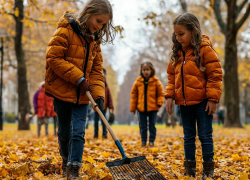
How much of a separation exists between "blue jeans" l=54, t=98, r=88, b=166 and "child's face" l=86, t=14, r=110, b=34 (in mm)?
765

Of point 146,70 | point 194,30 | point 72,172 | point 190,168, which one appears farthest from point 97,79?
point 146,70

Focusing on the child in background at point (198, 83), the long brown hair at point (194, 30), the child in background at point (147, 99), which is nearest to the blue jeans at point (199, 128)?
the child in background at point (198, 83)

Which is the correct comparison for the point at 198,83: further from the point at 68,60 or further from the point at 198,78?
the point at 68,60

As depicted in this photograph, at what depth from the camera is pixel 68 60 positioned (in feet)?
8.95

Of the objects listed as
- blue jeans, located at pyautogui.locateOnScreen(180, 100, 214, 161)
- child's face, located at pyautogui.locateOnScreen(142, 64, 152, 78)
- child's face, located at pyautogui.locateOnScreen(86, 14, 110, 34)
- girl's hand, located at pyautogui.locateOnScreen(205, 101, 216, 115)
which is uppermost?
child's face, located at pyautogui.locateOnScreen(86, 14, 110, 34)

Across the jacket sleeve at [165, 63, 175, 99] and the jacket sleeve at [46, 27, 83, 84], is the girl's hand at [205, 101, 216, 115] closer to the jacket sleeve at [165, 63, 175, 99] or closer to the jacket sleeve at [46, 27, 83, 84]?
the jacket sleeve at [165, 63, 175, 99]

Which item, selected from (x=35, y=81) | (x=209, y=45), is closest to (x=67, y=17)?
(x=209, y=45)

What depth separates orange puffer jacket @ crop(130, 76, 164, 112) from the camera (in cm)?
608

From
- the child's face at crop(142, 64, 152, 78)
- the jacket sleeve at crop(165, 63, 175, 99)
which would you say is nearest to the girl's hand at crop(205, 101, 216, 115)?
the jacket sleeve at crop(165, 63, 175, 99)

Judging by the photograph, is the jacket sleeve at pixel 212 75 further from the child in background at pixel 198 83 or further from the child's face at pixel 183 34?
the child's face at pixel 183 34

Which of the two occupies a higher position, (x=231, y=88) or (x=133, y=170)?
(x=231, y=88)

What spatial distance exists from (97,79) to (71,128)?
24.0 inches

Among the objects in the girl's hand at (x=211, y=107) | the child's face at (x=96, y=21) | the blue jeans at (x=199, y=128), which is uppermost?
the child's face at (x=96, y=21)

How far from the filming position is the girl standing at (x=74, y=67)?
264cm
